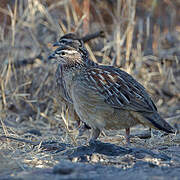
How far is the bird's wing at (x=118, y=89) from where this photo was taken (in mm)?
5184

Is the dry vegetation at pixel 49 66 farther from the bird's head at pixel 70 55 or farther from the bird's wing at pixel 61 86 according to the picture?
the bird's head at pixel 70 55

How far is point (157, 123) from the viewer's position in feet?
16.7

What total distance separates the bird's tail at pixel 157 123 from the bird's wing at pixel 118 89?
8 centimetres

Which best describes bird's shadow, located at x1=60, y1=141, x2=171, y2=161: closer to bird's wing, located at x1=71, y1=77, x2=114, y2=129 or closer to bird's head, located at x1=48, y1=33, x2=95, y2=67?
bird's wing, located at x1=71, y1=77, x2=114, y2=129

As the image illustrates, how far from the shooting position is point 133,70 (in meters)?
8.62

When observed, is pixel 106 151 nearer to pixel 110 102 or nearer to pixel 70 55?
pixel 110 102

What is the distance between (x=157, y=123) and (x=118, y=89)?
673 millimetres

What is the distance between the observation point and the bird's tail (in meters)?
5.07

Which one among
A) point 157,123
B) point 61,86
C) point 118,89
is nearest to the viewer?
point 157,123

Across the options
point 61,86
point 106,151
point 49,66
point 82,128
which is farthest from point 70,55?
point 49,66

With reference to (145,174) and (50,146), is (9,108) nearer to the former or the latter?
(50,146)

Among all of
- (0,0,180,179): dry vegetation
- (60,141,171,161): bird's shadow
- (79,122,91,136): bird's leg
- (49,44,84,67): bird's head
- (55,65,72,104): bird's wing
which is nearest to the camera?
(60,141,171,161): bird's shadow

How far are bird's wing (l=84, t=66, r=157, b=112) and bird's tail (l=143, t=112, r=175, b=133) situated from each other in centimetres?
8

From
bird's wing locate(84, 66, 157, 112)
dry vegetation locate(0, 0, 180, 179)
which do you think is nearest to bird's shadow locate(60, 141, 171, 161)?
bird's wing locate(84, 66, 157, 112)
